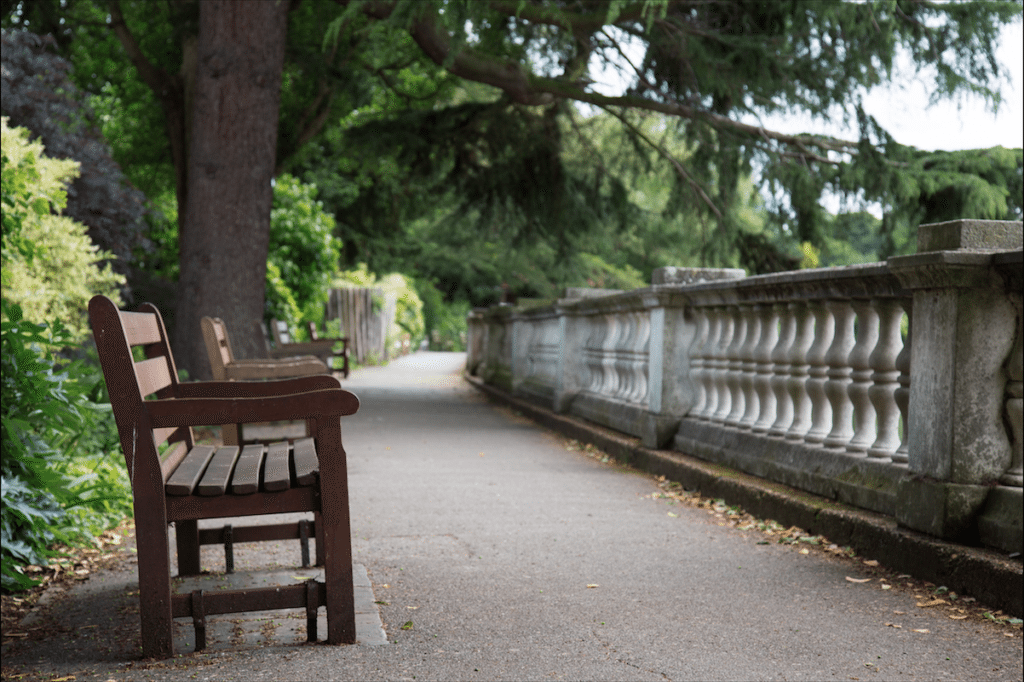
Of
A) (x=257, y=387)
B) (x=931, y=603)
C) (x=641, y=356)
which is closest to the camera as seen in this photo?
(x=931, y=603)

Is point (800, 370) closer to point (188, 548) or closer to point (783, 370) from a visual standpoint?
point (783, 370)

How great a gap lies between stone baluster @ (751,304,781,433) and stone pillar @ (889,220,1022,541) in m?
1.69

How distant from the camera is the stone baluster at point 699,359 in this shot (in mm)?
6289

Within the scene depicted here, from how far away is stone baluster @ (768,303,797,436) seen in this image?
5.14 meters

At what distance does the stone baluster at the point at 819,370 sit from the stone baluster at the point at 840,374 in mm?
94

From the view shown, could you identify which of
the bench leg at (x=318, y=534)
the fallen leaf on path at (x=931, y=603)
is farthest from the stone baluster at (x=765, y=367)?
the bench leg at (x=318, y=534)

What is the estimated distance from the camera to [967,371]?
11.8ft

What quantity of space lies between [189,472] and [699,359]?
4149 millimetres

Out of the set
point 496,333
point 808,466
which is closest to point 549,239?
point 496,333

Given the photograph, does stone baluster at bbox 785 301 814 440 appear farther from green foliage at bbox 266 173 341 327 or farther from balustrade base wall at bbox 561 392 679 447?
green foliage at bbox 266 173 341 327

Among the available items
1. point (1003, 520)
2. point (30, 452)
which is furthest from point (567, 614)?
point (30, 452)

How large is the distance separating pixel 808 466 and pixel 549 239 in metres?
10.0

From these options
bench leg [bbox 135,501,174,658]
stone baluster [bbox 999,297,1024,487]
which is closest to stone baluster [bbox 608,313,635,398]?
stone baluster [bbox 999,297,1024,487]

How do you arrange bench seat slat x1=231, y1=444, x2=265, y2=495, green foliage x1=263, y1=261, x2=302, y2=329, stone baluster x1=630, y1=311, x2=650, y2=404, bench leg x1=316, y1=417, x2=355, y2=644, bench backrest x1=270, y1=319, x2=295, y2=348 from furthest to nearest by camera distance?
green foliage x1=263, y1=261, x2=302, y2=329 < bench backrest x1=270, y1=319, x2=295, y2=348 < stone baluster x1=630, y1=311, x2=650, y2=404 < bench leg x1=316, y1=417, x2=355, y2=644 < bench seat slat x1=231, y1=444, x2=265, y2=495
